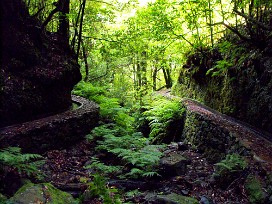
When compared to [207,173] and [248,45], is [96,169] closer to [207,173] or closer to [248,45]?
[207,173]

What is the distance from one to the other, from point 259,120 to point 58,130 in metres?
5.96

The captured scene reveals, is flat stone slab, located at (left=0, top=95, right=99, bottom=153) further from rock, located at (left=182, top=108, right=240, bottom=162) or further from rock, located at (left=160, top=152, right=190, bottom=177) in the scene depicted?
rock, located at (left=182, top=108, right=240, bottom=162)

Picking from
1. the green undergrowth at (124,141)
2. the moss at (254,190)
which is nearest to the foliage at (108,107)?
the green undergrowth at (124,141)

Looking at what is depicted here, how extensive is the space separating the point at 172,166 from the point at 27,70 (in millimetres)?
5432

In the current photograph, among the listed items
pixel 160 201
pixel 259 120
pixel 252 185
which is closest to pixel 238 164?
pixel 252 185

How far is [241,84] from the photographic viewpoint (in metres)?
8.90

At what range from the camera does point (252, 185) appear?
4.98 m

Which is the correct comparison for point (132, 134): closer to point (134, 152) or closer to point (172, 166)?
point (134, 152)

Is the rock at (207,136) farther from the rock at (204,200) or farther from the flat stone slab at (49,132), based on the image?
the flat stone slab at (49,132)

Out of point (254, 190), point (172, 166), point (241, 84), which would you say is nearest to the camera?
point (254, 190)

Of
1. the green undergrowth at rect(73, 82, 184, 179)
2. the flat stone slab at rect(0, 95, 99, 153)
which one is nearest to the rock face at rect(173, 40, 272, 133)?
the green undergrowth at rect(73, 82, 184, 179)

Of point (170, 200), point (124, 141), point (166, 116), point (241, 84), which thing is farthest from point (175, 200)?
point (166, 116)

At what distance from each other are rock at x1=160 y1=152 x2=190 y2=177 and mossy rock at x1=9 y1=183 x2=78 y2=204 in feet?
8.77

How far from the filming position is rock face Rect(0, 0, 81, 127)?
7477mm
